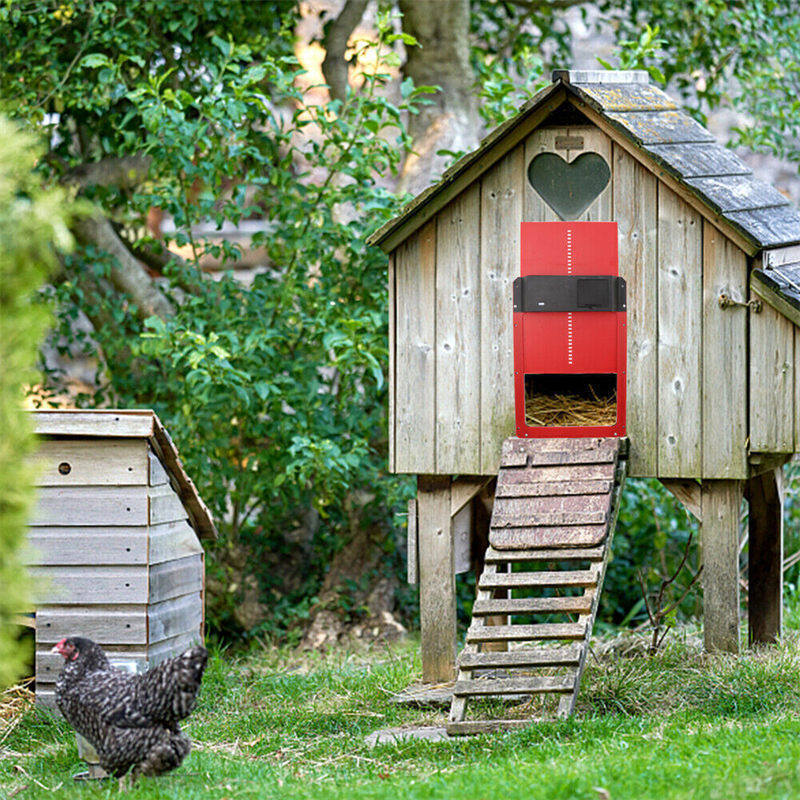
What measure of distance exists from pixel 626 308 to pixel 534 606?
1.78 metres

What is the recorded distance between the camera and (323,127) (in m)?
8.98

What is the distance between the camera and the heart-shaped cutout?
6945mm

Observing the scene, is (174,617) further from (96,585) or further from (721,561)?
(721,561)

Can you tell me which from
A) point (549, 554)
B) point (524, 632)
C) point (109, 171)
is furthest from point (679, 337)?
point (109, 171)

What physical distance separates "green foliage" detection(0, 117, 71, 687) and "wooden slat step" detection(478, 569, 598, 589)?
2735 millimetres

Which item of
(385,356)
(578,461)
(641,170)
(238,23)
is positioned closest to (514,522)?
(578,461)

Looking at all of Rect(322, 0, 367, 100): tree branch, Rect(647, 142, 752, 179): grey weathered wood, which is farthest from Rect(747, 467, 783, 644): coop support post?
Rect(322, 0, 367, 100): tree branch

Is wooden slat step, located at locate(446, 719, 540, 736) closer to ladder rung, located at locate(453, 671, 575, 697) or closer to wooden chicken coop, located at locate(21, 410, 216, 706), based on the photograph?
ladder rung, located at locate(453, 671, 575, 697)

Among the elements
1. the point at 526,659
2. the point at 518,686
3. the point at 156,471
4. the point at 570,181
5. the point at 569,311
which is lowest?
the point at 518,686

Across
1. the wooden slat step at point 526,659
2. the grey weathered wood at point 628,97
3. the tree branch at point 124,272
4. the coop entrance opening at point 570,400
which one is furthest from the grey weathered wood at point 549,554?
the tree branch at point 124,272

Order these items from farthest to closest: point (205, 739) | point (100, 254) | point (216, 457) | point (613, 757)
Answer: point (100, 254) → point (216, 457) → point (205, 739) → point (613, 757)

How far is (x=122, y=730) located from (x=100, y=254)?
6.01 metres

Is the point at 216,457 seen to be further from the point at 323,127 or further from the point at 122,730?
the point at 122,730

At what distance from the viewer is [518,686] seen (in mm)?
5859
